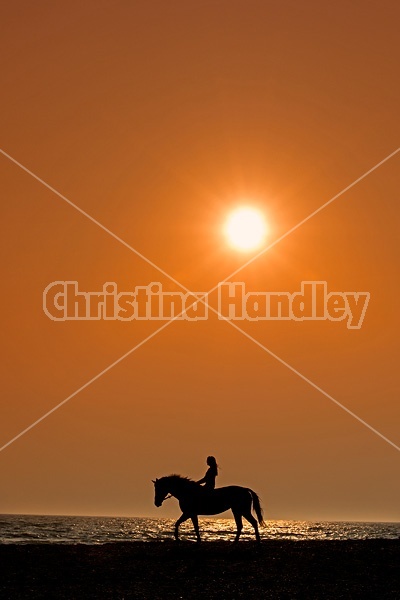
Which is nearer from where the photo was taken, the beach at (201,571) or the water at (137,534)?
the beach at (201,571)

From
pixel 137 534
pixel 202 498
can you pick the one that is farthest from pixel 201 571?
pixel 137 534

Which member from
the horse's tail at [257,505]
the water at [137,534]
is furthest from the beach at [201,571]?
the water at [137,534]

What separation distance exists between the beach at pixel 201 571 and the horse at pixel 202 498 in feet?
4.15

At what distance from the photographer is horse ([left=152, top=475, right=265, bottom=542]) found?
26.9 metres

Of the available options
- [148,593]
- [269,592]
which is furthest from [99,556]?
[269,592]

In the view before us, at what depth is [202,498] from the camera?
2695 cm

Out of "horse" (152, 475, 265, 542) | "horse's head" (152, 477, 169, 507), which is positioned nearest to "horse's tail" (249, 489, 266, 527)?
"horse" (152, 475, 265, 542)

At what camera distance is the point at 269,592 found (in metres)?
19.9

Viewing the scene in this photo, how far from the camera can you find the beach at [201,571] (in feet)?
65.3

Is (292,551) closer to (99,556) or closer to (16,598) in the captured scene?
(99,556)

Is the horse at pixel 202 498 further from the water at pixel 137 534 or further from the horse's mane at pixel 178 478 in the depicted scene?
the water at pixel 137 534

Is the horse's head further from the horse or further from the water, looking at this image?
the water

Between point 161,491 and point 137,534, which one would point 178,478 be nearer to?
point 161,491

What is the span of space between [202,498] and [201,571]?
15.5ft
